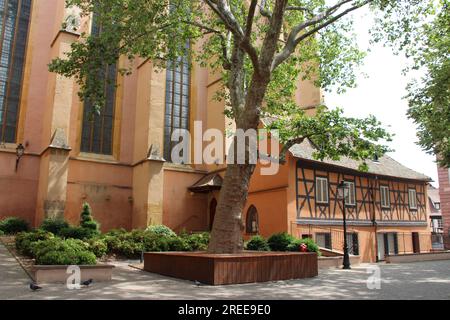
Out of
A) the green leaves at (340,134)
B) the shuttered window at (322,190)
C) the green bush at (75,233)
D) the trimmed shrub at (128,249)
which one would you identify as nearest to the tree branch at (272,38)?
the green leaves at (340,134)

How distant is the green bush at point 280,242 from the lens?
1749 cm

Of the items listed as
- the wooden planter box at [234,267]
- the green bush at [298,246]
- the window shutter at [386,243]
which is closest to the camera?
the wooden planter box at [234,267]

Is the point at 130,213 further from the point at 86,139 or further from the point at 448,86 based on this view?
the point at 448,86

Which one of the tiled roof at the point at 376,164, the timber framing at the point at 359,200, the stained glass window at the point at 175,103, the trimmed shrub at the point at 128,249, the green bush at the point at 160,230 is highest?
the stained glass window at the point at 175,103

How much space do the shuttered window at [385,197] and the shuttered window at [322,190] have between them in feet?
16.7

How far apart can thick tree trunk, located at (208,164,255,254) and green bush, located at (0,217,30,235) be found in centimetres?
1202

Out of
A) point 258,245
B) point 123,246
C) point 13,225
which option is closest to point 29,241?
point 123,246

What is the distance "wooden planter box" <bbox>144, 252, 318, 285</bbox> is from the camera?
10.6 metres

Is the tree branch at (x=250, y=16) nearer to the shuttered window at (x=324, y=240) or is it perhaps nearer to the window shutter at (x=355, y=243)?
the shuttered window at (x=324, y=240)

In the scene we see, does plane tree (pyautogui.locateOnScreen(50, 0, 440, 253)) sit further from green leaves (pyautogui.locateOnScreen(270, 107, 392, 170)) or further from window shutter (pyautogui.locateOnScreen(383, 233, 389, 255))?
window shutter (pyautogui.locateOnScreen(383, 233, 389, 255))

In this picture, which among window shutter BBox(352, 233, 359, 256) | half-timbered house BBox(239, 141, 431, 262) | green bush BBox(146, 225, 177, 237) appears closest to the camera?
green bush BBox(146, 225, 177, 237)

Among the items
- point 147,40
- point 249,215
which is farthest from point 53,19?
point 249,215

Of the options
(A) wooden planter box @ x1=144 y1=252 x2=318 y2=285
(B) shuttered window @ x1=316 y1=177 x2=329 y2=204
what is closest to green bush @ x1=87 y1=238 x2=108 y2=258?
(A) wooden planter box @ x1=144 y1=252 x2=318 y2=285
